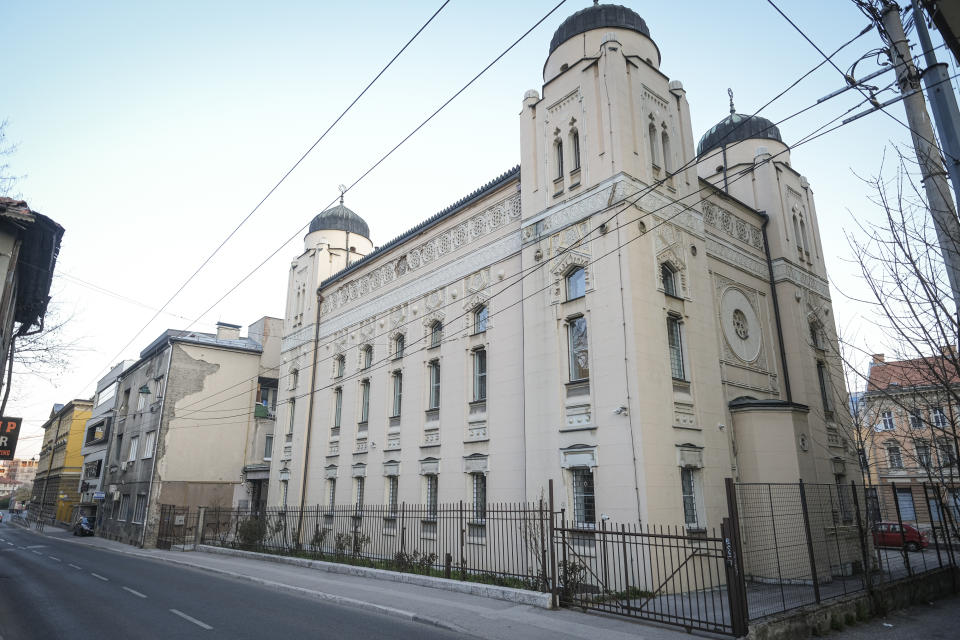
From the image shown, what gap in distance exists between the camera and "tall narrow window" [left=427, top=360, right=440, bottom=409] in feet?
69.4

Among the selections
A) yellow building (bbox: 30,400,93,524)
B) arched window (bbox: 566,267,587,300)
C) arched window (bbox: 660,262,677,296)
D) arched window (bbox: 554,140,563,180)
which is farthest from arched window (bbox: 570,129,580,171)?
yellow building (bbox: 30,400,93,524)

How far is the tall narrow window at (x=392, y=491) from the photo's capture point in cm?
2153

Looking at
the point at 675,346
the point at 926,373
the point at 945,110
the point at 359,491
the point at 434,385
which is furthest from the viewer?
the point at 359,491

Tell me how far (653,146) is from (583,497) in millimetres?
10331

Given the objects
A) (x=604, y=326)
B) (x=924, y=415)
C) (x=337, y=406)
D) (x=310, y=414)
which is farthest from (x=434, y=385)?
(x=924, y=415)

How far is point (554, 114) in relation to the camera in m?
18.4

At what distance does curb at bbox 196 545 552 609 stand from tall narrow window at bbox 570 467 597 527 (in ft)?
10.7

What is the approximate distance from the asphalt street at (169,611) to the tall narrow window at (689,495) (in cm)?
764

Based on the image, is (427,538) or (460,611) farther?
(427,538)

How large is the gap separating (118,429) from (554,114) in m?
37.3

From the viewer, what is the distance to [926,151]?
6.25 metres

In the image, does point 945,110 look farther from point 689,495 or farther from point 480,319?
point 480,319

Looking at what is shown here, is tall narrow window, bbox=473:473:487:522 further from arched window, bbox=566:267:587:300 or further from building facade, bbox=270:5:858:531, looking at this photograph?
arched window, bbox=566:267:587:300

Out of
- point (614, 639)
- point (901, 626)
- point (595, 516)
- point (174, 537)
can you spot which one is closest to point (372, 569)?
point (595, 516)
